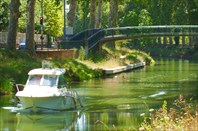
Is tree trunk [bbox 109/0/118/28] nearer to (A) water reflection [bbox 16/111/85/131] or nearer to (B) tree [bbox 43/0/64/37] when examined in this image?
(B) tree [bbox 43/0/64/37]

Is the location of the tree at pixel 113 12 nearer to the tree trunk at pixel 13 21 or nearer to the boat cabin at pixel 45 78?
the tree trunk at pixel 13 21

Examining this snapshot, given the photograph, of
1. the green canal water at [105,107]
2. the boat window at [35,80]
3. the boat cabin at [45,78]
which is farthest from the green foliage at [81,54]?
the boat window at [35,80]

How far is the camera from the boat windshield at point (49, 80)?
31828 mm

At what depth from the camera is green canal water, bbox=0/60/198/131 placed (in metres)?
26.2

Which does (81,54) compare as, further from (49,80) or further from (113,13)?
(49,80)

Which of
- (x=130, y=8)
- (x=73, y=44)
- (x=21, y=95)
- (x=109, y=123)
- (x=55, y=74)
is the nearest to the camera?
(x=109, y=123)

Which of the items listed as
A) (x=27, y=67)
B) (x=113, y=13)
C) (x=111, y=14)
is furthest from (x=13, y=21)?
(x=111, y=14)

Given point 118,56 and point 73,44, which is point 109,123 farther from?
point 118,56

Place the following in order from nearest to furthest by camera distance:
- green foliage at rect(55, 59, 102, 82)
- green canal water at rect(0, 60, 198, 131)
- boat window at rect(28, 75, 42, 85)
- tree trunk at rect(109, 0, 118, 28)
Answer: green canal water at rect(0, 60, 198, 131)
boat window at rect(28, 75, 42, 85)
green foliage at rect(55, 59, 102, 82)
tree trunk at rect(109, 0, 118, 28)

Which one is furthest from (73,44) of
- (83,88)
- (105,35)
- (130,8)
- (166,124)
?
(130,8)

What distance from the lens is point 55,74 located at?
106 ft

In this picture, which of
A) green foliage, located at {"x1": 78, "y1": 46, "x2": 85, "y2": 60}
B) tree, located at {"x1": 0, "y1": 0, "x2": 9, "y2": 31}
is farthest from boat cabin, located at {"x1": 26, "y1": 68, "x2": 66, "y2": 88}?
tree, located at {"x1": 0, "y1": 0, "x2": 9, "y2": 31}

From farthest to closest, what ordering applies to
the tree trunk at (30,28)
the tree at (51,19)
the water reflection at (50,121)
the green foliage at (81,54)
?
the tree at (51,19), the green foliage at (81,54), the tree trunk at (30,28), the water reflection at (50,121)

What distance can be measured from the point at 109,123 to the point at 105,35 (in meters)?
45.3
